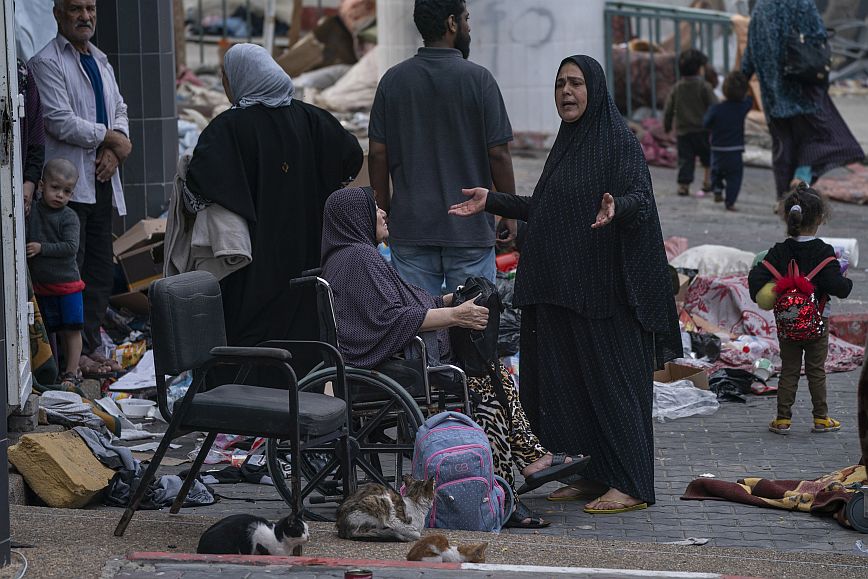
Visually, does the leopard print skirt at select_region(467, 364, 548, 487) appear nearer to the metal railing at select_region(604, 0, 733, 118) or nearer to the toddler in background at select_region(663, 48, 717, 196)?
the toddler in background at select_region(663, 48, 717, 196)

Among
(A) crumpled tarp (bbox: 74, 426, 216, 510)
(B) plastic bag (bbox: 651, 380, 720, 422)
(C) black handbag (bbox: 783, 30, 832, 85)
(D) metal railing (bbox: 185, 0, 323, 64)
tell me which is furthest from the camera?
(D) metal railing (bbox: 185, 0, 323, 64)

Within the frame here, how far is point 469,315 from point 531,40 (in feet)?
32.7

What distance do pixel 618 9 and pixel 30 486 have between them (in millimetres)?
11594

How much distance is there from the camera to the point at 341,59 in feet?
69.7

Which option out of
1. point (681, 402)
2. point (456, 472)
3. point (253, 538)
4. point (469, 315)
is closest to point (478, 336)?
point (469, 315)

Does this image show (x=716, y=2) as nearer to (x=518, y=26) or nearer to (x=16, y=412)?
(x=518, y=26)

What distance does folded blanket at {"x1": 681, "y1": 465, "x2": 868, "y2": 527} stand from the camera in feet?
18.2

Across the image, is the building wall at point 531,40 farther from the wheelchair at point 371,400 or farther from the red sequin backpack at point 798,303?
the wheelchair at point 371,400

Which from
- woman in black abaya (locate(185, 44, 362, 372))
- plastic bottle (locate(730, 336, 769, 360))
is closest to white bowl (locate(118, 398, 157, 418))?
woman in black abaya (locate(185, 44, 362, 372))

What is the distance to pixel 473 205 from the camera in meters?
5.97

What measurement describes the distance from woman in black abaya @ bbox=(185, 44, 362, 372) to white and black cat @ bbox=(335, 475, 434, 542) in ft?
5.95

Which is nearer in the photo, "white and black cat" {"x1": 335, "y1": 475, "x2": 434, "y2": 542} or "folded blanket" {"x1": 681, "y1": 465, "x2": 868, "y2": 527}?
"white and black cat" {"x1": 335, "y1": 475, "x2": 434, "y2": 542}

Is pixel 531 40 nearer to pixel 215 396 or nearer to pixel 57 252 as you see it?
pixel 57 252

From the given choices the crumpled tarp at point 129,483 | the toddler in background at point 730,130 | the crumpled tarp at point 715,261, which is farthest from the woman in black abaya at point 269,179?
the toddler in background at point 730,130
